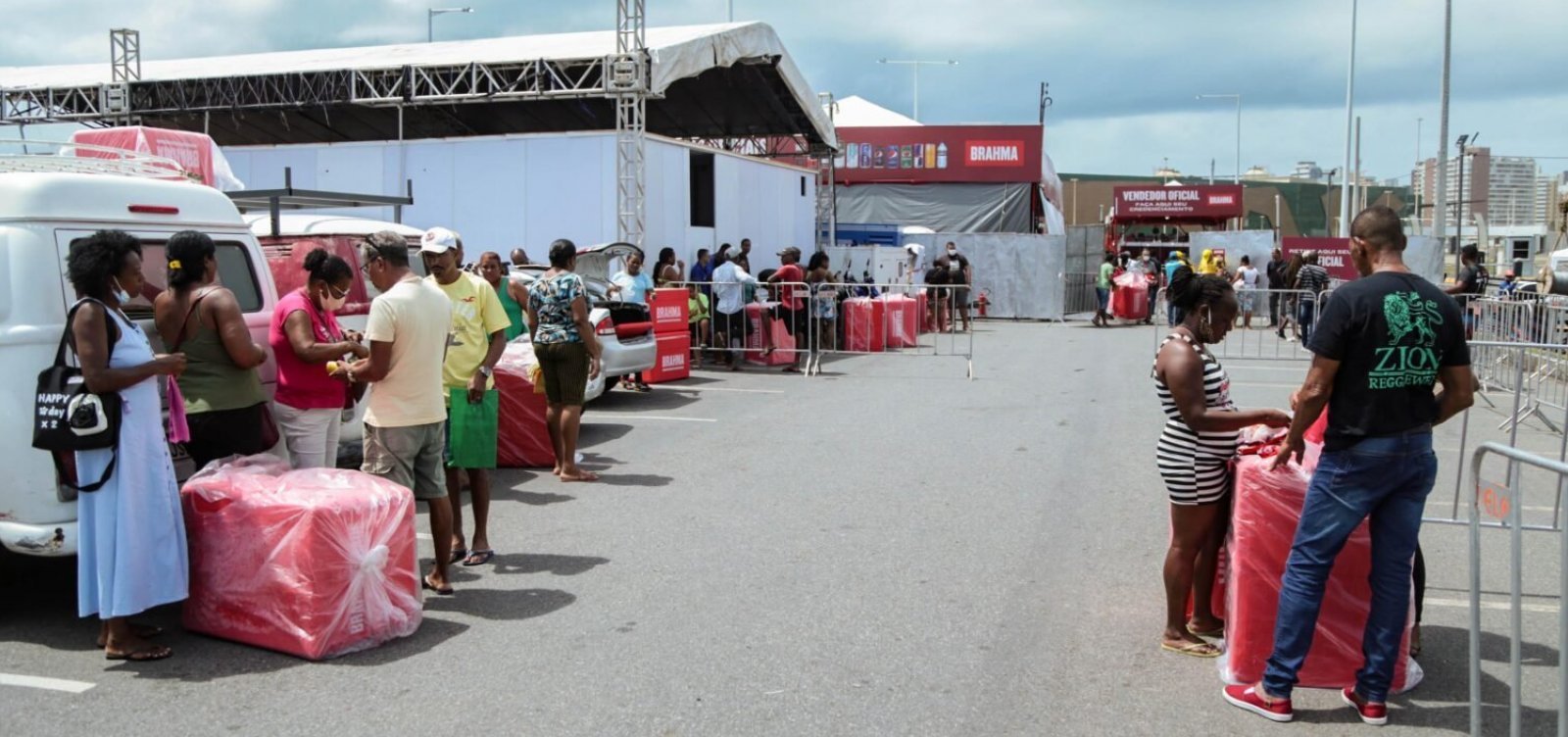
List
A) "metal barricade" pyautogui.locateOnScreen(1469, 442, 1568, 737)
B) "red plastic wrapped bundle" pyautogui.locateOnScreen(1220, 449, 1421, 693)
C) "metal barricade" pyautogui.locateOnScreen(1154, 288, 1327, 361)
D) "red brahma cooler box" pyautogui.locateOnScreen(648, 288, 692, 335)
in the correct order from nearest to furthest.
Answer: "metal barricade" pyautogui.locateOnScreen(1469, 442, 1568, 737) → "red plastic wrapped bundle" pyautogui.locateOnScreen(1220, 449, 1421, 693) → "red brahma cooler box" pyautogui.locateOnScreen(648, 288, 692, 335) → "metal barricade" pyautogui.locateOnScreen(1154, 288, 1327, 361)

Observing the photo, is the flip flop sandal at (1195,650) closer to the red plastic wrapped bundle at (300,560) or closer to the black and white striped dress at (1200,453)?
the black and white striped dress at (1200,453)

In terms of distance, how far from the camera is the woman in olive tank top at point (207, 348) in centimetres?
563

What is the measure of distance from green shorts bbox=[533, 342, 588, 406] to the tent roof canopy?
1107 cm

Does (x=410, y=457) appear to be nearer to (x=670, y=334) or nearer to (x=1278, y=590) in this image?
(x=1278, y=590)

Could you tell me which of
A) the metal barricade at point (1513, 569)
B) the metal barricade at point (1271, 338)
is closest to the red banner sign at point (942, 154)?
the metal barricade at point (1271, 338)

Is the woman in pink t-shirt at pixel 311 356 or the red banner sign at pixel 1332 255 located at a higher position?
the red banner sign at pixel 1332 255

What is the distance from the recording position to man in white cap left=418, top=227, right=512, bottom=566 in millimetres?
6859

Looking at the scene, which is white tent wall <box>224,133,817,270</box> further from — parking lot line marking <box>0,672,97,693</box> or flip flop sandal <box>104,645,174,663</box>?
parking lot line marking <box>0,672,97,693</box>

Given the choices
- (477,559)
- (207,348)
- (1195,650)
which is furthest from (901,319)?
(207,348)

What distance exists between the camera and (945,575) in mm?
6500

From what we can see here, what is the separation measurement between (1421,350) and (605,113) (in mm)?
24430

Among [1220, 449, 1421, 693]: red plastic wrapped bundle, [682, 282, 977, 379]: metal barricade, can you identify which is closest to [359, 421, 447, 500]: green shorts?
[1220, 449, 1421, 693]: red plastic wrapped bundle

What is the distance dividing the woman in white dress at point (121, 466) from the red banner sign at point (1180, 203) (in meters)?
44.2

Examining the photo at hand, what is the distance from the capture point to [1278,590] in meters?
4.71
